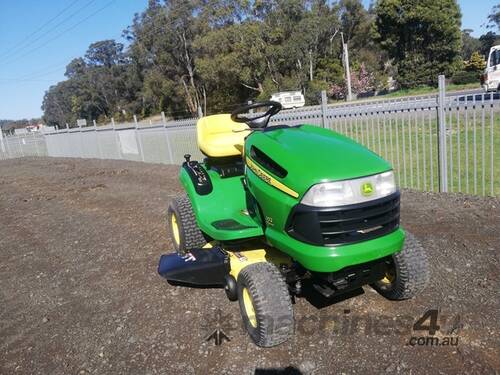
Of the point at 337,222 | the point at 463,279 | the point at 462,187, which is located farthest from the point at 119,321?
the point at 462,187

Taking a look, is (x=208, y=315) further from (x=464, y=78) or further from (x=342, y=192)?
(x=464, y=78)

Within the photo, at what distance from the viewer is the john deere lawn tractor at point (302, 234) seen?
2391 mm

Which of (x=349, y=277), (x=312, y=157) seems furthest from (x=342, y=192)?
(x=349, y=277)

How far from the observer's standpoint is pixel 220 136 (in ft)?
13.0

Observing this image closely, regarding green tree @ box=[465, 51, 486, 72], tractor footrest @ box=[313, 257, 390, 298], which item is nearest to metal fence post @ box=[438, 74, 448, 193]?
tractor footrest @ box=[313, 257, 390, 298]

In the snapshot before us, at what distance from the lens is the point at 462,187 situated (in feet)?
19.5

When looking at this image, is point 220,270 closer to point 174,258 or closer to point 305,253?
point 174,258

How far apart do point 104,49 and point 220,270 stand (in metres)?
86.2

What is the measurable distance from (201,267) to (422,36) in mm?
36287

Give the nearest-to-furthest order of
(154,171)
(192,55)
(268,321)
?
(268,321)
(154,171)
(192,55)

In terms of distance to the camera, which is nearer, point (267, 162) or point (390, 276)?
point (267, 162)

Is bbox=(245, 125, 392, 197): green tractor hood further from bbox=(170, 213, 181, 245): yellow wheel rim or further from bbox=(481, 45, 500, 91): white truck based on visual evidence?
bbox=(481, 45, 500, 91): white truck

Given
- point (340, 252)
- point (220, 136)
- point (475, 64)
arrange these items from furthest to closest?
point (475, 64), point (220, 136), point (340, 252)

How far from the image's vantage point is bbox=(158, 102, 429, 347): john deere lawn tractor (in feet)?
7.84
